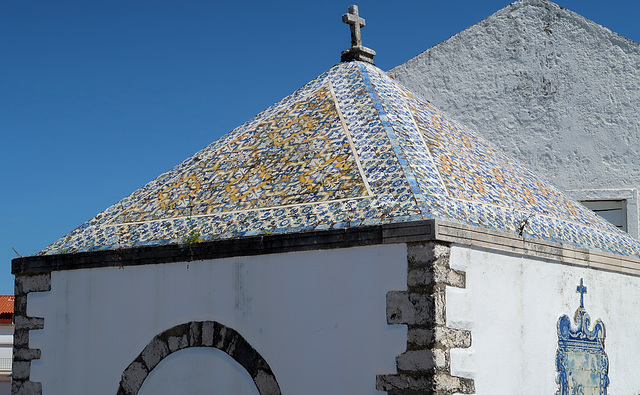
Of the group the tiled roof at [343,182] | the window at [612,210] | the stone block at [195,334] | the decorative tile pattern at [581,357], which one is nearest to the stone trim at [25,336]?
the tiled roof at [343,182]

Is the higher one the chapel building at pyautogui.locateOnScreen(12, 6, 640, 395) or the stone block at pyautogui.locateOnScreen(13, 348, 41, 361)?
the chapel building at pyautogui.locateOnScreen(12, 6, 640, 395)

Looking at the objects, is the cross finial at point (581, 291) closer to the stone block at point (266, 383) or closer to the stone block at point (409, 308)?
the stone block at point (409, 308)

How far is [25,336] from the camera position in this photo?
8.83 meters

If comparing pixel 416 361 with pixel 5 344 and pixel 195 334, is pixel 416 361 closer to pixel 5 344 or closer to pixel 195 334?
pixel 195 334

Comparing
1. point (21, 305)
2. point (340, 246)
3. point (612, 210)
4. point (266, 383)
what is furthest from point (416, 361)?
point (612, 210)

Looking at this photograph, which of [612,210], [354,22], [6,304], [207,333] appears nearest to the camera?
[207,333]

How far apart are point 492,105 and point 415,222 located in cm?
607

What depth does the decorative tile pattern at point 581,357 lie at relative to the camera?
25.5ft

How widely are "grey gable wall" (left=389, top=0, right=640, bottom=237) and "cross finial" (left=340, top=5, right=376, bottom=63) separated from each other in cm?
333

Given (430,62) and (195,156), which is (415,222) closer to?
(195,156)

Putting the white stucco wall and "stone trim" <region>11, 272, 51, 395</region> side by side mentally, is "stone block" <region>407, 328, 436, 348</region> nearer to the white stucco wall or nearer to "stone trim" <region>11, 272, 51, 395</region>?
the white stucco wall

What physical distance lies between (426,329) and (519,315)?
3.69 ft

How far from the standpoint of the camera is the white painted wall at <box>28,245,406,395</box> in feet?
22.5

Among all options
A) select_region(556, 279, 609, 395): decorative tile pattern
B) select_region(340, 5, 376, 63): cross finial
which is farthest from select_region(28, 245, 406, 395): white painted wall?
select_region(340, 5, 376, 63): cross finial
